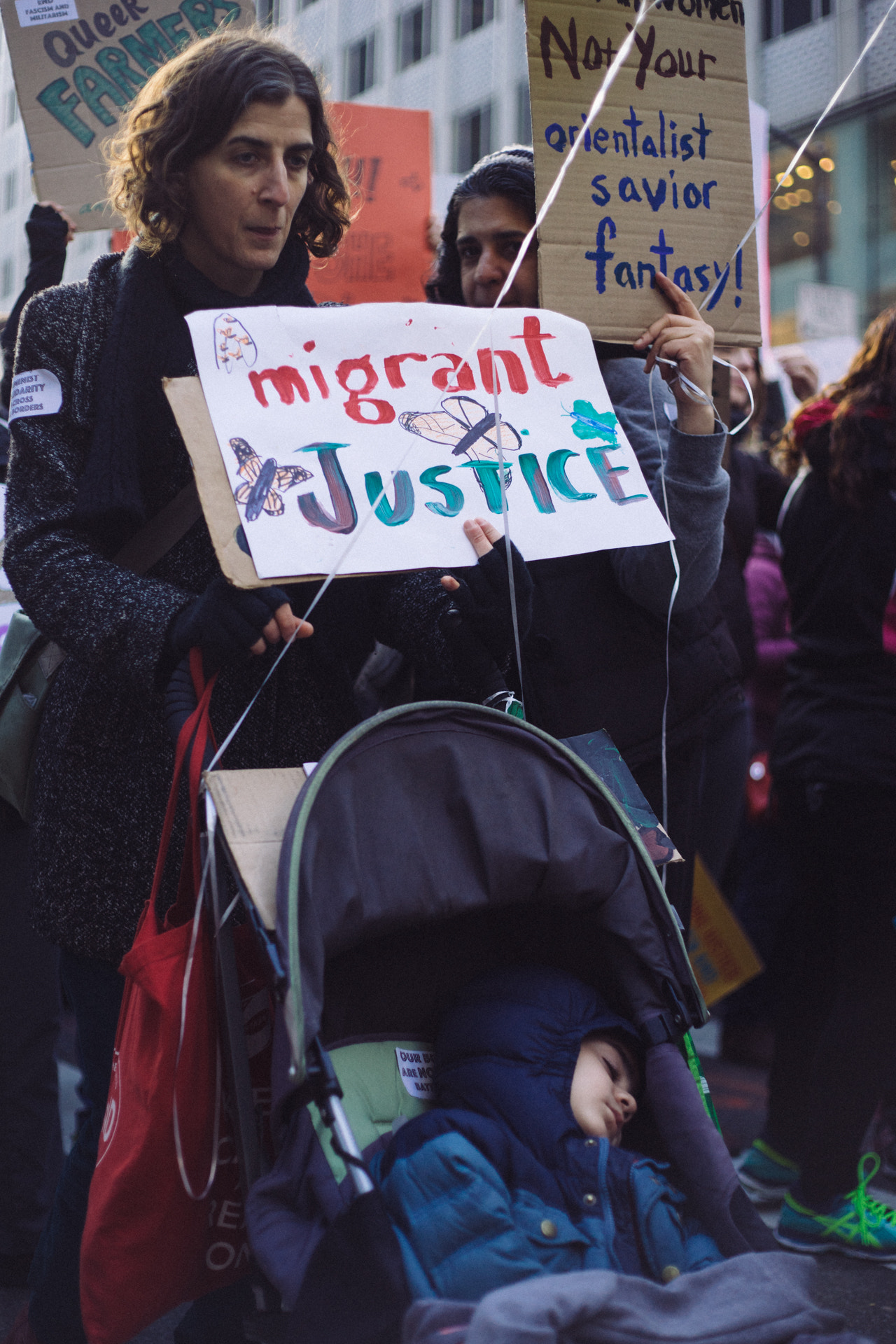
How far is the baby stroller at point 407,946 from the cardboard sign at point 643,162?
0.82m

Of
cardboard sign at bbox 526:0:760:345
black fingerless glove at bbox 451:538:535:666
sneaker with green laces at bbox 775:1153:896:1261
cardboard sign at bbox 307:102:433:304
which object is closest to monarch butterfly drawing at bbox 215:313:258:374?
black fingerless glove at bbox 451:538:535:666

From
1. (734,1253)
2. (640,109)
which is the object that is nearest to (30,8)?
(640,109)

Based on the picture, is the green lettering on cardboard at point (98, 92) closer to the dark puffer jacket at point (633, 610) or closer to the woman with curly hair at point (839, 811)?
the dark puffer jacket at point (633, 610)

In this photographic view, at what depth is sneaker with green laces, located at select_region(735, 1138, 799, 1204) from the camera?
305cm

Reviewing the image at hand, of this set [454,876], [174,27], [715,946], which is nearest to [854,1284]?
[715,946]

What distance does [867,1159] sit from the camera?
3076 millimetres

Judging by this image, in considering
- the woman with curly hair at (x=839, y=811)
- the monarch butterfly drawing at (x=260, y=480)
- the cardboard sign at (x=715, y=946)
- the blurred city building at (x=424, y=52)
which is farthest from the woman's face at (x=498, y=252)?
the cardboard sign at (x=715, y=946)

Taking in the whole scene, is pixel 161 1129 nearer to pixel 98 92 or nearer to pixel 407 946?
pixel 407 946

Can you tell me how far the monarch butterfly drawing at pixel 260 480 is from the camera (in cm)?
158

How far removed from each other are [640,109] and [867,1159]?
2.45 metres

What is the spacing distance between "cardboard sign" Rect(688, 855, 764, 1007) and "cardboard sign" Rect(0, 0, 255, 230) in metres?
2.19

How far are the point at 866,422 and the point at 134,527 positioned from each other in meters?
1.82

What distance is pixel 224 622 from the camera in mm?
1521

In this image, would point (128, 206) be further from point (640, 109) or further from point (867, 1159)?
point (867, 1159)
